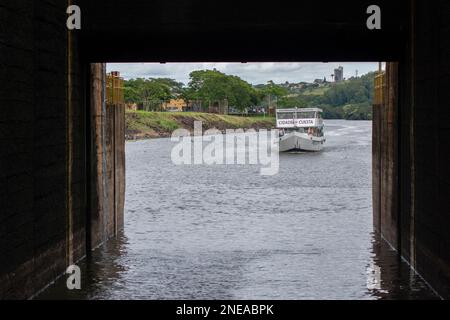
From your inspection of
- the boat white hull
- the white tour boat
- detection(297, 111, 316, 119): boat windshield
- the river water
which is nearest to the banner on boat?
the white tour boat

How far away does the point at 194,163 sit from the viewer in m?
102

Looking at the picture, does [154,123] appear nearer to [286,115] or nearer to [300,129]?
→ [300,129]

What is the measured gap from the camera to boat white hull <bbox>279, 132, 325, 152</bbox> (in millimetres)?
104438

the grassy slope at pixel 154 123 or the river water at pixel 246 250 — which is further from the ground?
the grassy slope at pixel 154 123

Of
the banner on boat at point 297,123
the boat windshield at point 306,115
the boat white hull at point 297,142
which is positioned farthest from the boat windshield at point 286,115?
the boat white hull at point 297,142

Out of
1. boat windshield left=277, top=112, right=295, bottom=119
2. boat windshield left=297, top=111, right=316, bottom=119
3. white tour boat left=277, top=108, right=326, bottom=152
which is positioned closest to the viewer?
boat windshield left=277, top=112, right=295, bottom=119

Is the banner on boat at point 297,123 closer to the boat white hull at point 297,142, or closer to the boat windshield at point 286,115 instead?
the boat windshield at point 286,115

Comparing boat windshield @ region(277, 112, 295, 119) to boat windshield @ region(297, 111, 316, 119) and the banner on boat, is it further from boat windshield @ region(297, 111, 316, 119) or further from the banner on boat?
boat windshield @ region(297, 111, 316, 119)

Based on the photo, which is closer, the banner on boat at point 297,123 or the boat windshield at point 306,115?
the boat windshield at point 306,115

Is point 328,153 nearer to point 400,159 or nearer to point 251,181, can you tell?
point 251,181

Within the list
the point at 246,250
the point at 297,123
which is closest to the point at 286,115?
the point at 297,123

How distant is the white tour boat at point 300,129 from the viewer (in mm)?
100625

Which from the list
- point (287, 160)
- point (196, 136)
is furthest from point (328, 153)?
point (196, 136)

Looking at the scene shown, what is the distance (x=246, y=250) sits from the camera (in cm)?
3142
